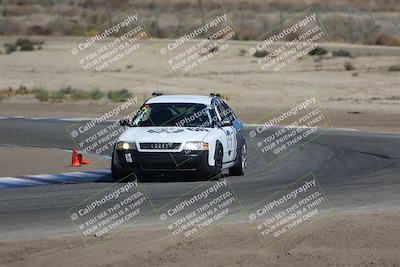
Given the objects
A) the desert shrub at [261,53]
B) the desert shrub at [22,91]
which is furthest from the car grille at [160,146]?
the desert shrub at [261,53]

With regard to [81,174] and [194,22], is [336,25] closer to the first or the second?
[194,22]

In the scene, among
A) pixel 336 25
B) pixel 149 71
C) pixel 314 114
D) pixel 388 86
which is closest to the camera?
pixel 314 114

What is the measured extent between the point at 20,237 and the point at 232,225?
2561 mm

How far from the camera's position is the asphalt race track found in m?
14.2

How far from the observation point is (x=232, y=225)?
13289mm

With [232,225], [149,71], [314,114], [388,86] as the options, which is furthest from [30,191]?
[149,71]

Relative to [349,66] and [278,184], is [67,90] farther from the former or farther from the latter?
[278,184]

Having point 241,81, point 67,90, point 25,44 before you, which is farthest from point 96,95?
point 25,44

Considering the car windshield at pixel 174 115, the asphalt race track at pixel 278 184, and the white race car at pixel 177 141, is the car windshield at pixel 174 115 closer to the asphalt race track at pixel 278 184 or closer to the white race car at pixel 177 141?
the white race car at pixel 177 141

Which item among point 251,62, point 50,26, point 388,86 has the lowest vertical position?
point 388,86

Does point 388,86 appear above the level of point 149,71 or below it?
below

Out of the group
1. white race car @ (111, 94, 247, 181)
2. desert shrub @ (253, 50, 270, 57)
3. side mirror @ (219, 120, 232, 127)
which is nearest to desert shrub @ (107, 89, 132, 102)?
desert shrub @ (253, 50, 270, 57)

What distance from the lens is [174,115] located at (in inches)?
730

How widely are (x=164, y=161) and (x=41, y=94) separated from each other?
23457 mm
